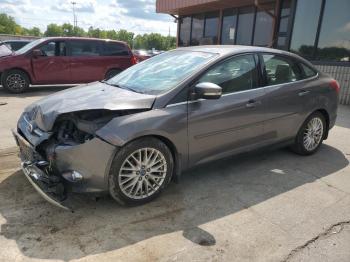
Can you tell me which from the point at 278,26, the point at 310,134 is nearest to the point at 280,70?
the point at 310,134

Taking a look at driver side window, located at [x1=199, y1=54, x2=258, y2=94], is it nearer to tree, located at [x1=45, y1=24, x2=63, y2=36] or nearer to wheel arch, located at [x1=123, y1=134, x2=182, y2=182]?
wheel arch, located at [x1=123, y1=134, x2=182, y2=182]

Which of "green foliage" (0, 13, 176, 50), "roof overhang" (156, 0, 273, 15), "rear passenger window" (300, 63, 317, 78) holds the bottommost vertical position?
"green foliage" (0, 13, 176, 50)

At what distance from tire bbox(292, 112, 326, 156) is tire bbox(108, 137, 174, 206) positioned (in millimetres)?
2269

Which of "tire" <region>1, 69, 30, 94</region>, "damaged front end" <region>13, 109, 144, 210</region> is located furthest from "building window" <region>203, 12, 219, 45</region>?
"damaged front end" <region>13, 109, 144, 210</region>

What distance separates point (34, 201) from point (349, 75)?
8.72 metres

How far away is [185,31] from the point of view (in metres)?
18.1

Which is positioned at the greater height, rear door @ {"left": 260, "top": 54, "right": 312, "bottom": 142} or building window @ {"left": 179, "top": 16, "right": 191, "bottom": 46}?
building window @ {"left": 179, "top": 16, "right": 191, "bottom": 46}

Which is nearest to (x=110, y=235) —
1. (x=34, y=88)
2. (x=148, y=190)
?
(x=148, y=190)

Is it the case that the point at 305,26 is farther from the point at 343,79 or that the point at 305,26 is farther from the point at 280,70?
the point at 280,70

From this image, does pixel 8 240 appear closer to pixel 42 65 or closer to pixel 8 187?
pixel 8 187

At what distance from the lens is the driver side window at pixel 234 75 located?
382cm

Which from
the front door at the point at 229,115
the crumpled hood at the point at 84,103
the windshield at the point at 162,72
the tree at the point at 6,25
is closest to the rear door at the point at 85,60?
the windshield at the point at 162,72

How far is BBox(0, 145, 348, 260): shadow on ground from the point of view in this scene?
282 centimetres

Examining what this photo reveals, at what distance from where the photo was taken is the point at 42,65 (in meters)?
10.0
